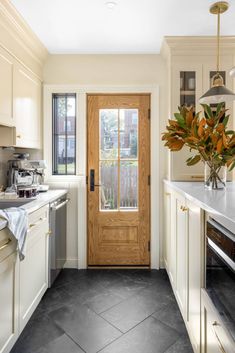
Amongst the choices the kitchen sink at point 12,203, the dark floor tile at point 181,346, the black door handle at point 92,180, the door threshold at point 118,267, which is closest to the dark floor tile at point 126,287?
the door threshold at point 118,267

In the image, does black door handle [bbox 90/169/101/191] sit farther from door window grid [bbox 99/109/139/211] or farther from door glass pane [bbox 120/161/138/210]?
door glass pane [bbox 120/161/138/210]

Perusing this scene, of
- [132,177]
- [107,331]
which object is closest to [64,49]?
[132,177]

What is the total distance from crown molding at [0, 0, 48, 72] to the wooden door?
0.72m

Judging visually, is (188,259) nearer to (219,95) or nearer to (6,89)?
(219,95)

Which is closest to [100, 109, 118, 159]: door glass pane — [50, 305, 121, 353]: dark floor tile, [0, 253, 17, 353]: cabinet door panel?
[50, 305, 121, 353]: dark floor tile

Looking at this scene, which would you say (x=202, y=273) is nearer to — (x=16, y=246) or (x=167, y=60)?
(x=16, y=246)

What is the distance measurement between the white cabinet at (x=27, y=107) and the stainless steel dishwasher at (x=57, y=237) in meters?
0.67

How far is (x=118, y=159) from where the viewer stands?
301 centimetres

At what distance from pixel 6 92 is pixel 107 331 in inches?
77.8

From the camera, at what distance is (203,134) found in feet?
5.95

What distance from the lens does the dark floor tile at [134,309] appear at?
200 cm

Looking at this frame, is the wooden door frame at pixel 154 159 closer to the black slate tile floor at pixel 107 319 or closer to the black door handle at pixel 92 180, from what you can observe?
the black slate tile floor at pixel 107 319

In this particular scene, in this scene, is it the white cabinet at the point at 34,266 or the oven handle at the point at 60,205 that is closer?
the white cabinet at the point at 34,266

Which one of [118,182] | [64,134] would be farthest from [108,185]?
[64,134]
